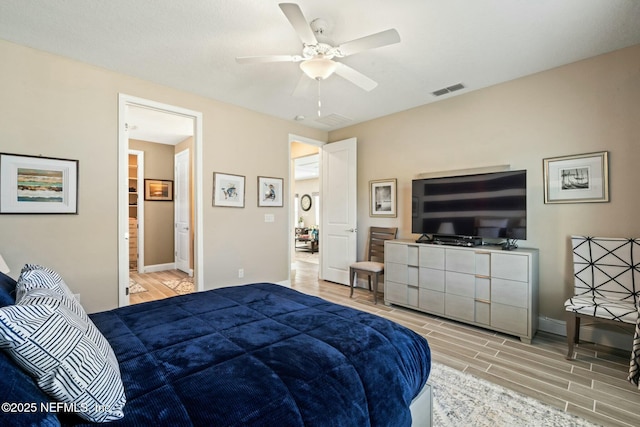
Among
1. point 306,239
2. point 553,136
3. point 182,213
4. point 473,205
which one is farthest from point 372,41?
point 306,239

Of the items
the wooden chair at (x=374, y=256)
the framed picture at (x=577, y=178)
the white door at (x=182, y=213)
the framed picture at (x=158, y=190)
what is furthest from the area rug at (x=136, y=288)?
the framed picture at (x=577, y=178)

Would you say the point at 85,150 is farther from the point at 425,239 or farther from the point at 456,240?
the point at 456,240

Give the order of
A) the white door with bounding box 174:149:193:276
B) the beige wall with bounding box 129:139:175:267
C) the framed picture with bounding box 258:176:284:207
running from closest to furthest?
the framed picture with bounding box 258:176:284:207, the white door with bounding box 174:149:193:276, the beige wall with bounding box 129:139:175:267

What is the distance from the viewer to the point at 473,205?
3.38 m

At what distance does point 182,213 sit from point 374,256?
3885 mm

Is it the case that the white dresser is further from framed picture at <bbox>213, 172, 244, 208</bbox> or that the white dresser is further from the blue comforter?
framed picture at <bbox>213, 172, 244, 208</bbox>

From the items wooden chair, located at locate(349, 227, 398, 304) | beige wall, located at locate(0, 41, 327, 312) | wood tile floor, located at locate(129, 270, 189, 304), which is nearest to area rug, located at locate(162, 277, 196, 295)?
wood tile floor, located at locate(129, 270, 189, 304)

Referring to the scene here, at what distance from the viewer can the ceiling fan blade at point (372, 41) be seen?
1.92m

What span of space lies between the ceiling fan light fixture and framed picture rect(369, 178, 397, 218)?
7.85ft

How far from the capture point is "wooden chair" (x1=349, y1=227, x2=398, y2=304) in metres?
4.17

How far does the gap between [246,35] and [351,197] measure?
295cm

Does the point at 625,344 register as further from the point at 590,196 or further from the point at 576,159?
the point at 576,159

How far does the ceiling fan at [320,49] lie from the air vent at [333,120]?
1.93m

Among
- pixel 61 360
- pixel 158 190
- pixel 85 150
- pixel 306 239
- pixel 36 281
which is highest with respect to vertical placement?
pixel 85 150
